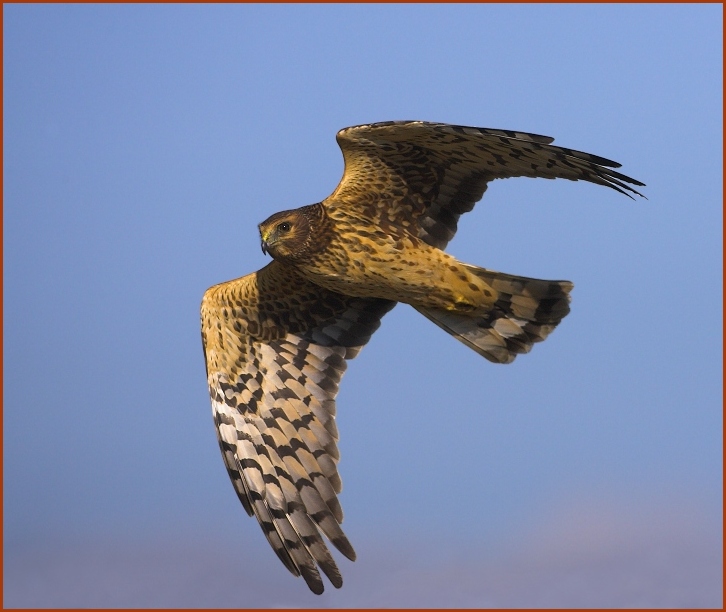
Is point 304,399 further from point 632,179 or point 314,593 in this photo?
point 632,179

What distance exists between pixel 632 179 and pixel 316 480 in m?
3.55

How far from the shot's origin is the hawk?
9.85m

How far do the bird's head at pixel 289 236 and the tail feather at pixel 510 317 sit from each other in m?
1.24

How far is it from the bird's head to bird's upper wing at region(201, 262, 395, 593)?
726 mm

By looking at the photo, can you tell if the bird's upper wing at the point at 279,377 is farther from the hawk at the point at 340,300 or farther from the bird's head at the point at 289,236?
the bird's head at the point at 289,236

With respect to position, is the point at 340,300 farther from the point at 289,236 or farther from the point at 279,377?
the point at 289,236

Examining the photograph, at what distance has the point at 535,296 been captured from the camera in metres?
10.4

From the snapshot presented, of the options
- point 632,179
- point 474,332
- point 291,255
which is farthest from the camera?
point 474,332

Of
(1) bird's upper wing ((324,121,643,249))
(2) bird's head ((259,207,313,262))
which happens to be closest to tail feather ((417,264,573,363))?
(1) bird's upper wing ((324,121,643,249))

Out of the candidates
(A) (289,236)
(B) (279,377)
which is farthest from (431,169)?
(B) (279,377)

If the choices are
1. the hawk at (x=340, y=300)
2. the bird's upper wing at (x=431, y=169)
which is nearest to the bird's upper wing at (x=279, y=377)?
the hawk at (x=340, y=300)

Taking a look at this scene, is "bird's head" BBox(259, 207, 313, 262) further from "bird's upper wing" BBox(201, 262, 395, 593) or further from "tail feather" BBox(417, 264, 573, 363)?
"tail feather" BBox(417, 264, 573, 363)

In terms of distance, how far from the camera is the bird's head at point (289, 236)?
9.84 m

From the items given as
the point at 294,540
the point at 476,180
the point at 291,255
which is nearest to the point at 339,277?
the point at 291,255
